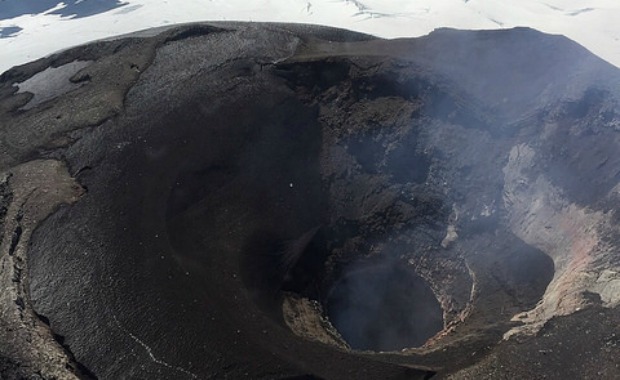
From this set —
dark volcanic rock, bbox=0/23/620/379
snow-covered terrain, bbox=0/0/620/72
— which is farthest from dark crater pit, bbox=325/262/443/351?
snow-covered terrain, bbox=0/0/620/72

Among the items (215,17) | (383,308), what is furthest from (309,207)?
(215,17)

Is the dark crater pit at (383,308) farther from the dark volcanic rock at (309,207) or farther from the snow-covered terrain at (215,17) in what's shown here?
the snow-covered terrain at (215,17)

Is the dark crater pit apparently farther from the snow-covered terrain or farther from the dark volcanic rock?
the snow-covered terrain

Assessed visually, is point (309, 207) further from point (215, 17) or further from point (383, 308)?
point (215, 17)

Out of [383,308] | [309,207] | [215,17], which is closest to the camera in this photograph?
[383,308]

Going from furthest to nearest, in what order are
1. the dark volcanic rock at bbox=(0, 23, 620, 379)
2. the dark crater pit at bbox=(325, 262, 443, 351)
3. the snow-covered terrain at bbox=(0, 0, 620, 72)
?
1. the snow-covered terrain at bbox=(0, 0, 620, 72)
2. the dark crater pit at bbox=(325, 262, 443, 351)
3. the dark volcanic rock at bbox=(0, 23, 620, 379)

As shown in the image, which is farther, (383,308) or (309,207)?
(309,207)

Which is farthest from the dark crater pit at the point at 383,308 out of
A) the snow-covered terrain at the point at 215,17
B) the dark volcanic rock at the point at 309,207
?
the snow-covered terrain at the point at 215,17

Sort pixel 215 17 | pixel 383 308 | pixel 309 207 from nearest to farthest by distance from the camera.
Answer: pixel 383 308 < pixel 309 207 < pixel 215 17
